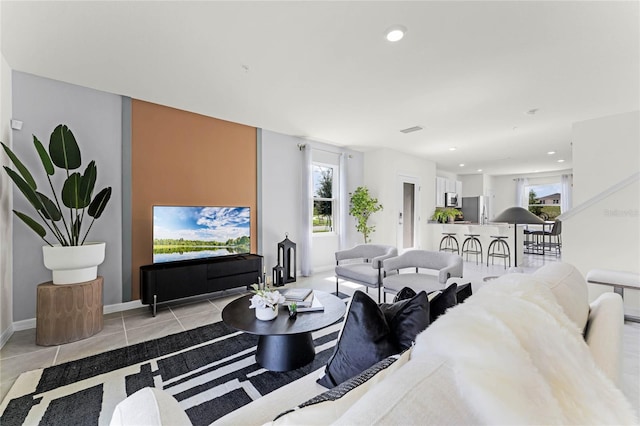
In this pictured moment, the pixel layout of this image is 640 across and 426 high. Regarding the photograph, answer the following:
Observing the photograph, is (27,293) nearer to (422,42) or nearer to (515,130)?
(422,42)

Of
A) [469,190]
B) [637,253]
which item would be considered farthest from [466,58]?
[469,190]

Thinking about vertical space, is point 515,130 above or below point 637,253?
above

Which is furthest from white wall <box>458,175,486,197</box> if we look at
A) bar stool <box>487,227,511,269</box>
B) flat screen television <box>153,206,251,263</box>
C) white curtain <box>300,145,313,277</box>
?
flat screen television <box>153,206,251,263</box>

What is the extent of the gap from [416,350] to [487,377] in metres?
0.17

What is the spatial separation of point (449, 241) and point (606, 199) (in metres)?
3.70

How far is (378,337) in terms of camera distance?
1108 millimetres

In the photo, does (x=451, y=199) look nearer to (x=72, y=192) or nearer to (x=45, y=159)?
(x=72, y=192)

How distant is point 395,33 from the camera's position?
224 centimetres

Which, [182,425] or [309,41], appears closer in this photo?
[182,425]

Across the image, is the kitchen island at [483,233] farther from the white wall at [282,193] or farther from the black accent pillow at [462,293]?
the black accent pillow at [462,293]

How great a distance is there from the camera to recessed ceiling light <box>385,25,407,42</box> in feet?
7.16

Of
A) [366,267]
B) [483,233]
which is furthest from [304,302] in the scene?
[483,233]

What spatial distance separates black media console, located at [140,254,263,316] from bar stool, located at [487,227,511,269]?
5346 mm

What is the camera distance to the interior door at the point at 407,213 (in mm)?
6629
